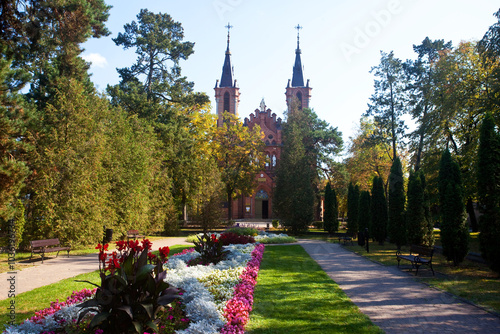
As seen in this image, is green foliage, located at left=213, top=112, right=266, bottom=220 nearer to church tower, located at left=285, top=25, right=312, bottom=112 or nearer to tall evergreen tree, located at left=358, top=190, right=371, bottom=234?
tall evergreen tree, located at left=358, top=190, right=371, bottom=234

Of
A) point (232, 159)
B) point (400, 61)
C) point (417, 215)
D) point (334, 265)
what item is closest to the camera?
point (334, 265)

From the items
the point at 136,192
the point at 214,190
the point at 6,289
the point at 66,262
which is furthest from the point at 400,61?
the point at 6,289

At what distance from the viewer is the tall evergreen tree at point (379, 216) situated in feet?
68.4

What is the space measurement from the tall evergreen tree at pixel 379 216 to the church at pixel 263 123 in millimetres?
25550

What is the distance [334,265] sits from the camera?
41.4 ft

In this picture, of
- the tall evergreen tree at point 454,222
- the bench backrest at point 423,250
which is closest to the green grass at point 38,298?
the bench backrest at point 423,250

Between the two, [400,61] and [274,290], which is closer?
[274,290]

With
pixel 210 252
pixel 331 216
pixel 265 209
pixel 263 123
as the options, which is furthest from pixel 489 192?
pixel 263 123

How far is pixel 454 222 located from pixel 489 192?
2.07 m

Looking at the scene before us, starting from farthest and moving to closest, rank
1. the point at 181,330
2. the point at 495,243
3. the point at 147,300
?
the point at 495,243 < the point at 181,330 < the point at 147,300

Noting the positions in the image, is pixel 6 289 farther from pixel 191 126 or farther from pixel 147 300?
pixel 191 126

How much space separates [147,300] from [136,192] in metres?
17.8

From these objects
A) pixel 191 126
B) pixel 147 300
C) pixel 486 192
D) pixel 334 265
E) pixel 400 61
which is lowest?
pixel 334 265

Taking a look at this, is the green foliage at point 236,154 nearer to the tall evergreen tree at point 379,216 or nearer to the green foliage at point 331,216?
the green foliage at point 331,216
